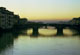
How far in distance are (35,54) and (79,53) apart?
5.29 m

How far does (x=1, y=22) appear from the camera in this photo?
2527 inches

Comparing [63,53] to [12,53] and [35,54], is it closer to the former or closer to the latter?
[35,54]

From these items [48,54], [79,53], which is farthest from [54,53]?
[79,53]

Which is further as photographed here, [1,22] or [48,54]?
[1,22]

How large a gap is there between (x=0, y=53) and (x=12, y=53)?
138 cm

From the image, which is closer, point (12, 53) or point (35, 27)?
point (12, 53)

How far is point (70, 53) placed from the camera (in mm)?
27359

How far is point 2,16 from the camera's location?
67000 millimetres

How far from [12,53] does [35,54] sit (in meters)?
2.72

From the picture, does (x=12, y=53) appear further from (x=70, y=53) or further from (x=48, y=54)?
(x=70, y=53)

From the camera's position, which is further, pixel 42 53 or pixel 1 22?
pixel 1 22

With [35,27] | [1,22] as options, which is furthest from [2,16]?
[35,27]

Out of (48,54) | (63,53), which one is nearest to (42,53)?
(48,54)

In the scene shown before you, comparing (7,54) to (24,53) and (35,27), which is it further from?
(35,27)
